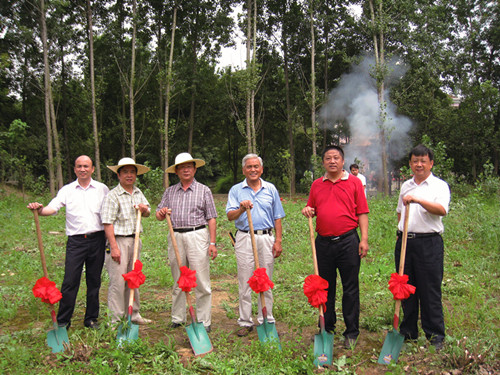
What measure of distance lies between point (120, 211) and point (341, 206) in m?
2.39

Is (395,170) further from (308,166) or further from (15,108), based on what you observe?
(15,108)

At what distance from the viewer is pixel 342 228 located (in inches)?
144

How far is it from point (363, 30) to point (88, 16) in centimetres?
1412

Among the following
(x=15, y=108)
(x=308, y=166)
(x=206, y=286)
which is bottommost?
(x=206, y=286)

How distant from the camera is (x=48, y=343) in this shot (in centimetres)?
368

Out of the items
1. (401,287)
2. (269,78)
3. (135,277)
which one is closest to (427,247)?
(401,287)

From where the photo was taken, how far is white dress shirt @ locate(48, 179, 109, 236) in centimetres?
411

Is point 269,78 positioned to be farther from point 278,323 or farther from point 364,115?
point 278,323

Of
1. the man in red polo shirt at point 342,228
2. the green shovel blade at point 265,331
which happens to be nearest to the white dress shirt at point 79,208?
the green shovel blade at point 265,331

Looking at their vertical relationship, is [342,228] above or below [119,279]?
above

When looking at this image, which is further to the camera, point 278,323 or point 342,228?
point 278,323

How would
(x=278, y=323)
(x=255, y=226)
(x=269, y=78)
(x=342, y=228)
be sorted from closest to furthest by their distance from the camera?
(x=342, y=228) → (x=255, y=226) → (x=278, y=323) → (x=269, y=78)

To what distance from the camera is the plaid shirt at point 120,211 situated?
408 cm

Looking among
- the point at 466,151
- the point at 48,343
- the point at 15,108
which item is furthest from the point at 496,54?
the point at 15,108
